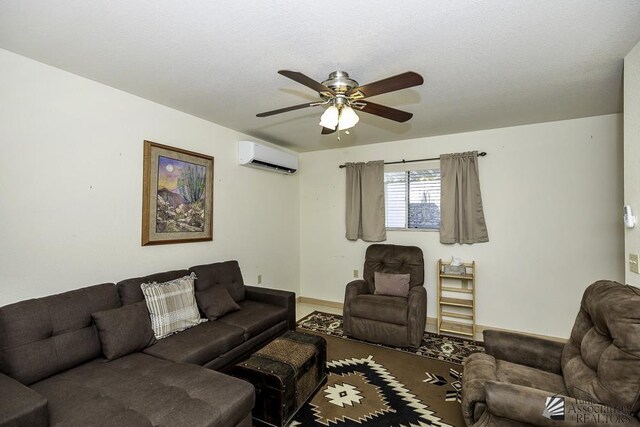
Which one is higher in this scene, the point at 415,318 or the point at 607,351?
the point at 607,351

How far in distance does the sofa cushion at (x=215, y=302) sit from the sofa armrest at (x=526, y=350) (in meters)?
2.21

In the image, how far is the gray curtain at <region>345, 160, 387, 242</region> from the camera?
4359 millimetres

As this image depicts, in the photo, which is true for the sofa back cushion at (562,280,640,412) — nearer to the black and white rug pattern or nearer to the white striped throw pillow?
the black and white rug pattern

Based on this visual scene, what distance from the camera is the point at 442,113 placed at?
3.17m

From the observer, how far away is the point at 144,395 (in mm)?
1593

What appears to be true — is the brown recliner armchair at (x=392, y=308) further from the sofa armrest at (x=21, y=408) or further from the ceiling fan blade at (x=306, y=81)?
the sofa armrest at (x=21, y=408)

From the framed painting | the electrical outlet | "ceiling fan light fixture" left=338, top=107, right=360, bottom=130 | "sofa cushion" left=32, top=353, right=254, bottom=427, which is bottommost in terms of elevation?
"sofa cushion" left=32, top=353, right=254, bottom=427

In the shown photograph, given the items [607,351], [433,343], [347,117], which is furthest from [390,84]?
[433,343]

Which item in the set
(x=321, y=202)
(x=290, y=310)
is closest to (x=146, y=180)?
(x=290, y=310)

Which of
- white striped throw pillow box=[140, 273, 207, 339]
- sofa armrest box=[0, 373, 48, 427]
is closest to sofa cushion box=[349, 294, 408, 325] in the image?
white striped throw pillow box=[140, 273, 207, 339]

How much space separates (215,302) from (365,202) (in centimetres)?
254

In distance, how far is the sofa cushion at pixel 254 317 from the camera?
268cm

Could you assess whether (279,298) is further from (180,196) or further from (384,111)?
(384,111)

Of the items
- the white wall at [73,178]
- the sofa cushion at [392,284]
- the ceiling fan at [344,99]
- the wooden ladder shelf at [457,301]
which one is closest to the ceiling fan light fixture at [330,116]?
the ceiling fan at [344,99]
